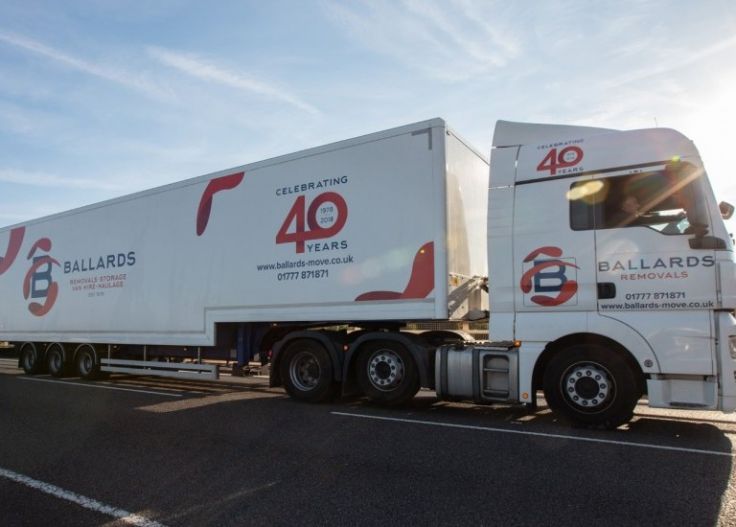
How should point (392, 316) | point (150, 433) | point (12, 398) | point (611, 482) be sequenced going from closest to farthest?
point (611, 482) < point (150, 433) < point (392, 316) < point (12, 398)

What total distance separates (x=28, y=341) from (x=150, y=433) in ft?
30.6

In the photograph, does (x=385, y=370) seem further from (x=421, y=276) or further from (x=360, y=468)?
(x=360, y=468)

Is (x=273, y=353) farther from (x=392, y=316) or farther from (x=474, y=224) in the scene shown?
(x=474, y=224)

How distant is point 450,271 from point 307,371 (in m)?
2.82

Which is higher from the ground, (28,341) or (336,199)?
(336,199)

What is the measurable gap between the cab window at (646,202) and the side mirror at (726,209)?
422 millimetres

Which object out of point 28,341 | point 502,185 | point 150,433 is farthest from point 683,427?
point 28,341

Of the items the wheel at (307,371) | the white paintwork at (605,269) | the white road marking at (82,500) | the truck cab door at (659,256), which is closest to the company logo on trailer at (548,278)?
the white paintwork at (605,269)

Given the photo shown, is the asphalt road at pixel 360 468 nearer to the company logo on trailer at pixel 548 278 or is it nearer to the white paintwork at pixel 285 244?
the company logo on trailer at pixel 548 278

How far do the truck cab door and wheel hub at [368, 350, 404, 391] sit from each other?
2738 mm

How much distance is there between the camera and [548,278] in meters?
6.60

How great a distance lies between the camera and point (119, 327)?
11.2 metres

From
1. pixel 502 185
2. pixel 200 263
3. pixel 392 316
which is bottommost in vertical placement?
pixel 392 316

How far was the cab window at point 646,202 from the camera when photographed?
19.5 feet
